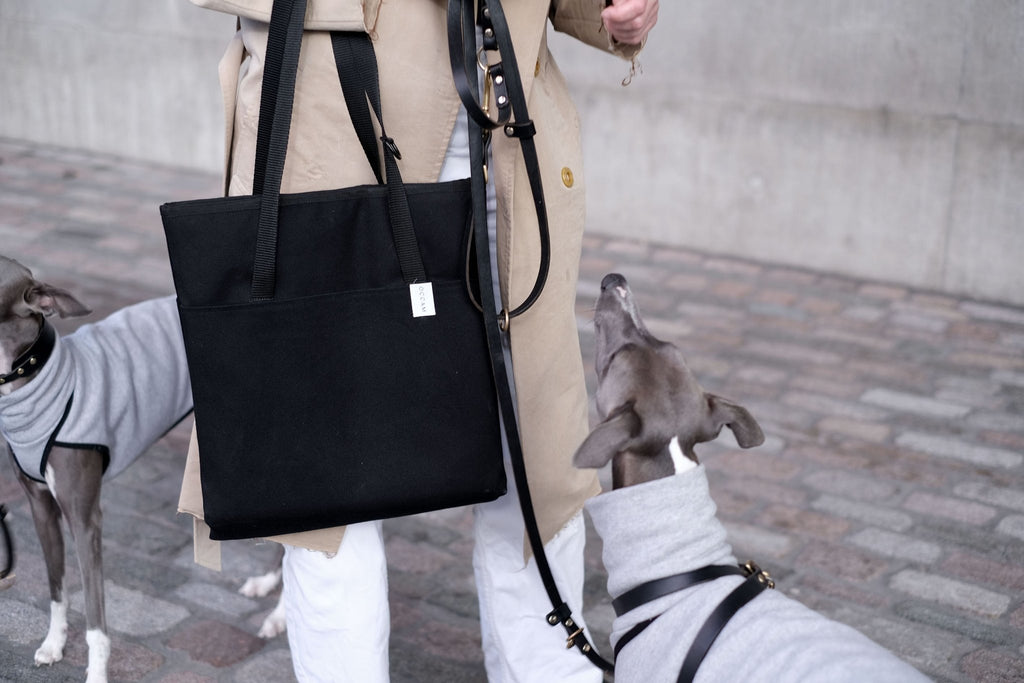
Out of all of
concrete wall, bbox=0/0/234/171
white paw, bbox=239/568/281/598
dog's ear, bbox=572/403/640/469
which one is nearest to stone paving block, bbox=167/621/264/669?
white paw, bbox=239/568/281/598

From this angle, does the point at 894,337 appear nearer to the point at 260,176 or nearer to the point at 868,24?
the point at 868,24

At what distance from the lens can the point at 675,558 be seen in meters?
2.57

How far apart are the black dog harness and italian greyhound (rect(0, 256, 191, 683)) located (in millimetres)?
1746

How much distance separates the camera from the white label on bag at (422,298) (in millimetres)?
2508

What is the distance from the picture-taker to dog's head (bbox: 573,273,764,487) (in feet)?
8.75

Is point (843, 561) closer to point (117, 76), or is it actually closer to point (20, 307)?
point (20, 307)

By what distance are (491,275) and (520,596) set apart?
90 cm

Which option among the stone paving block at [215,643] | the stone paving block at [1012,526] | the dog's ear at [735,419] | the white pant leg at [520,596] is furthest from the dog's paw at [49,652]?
the stone paving block at [1012,526]

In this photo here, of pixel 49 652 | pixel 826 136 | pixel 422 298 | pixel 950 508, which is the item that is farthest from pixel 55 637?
pixel 826 136

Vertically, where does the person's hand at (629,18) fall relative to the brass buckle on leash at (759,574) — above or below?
above

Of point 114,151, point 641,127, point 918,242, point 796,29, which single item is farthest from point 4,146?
point 918,242

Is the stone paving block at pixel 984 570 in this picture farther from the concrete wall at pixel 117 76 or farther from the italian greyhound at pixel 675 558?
the concrete wall at pixel 117 76

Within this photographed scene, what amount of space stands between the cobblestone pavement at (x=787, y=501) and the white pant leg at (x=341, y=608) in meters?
0.78

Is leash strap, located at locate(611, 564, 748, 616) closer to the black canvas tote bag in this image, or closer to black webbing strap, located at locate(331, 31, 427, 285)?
the black canvas tote bag
